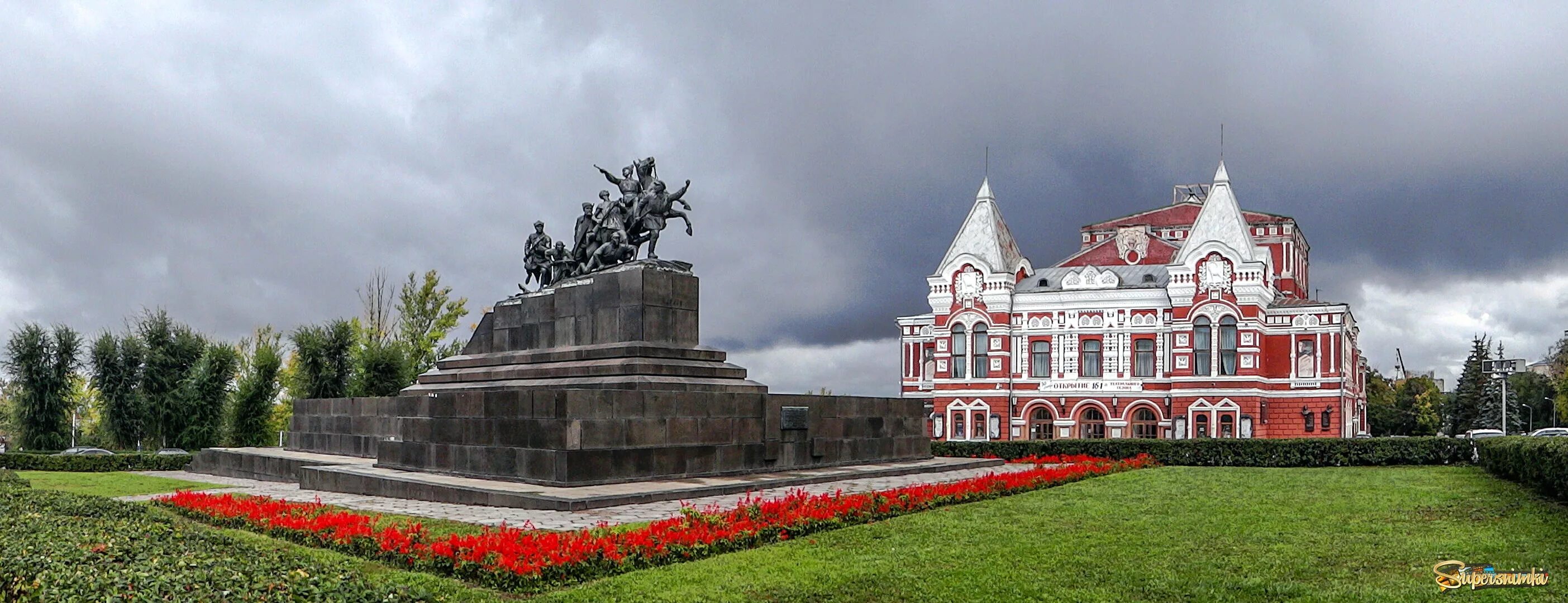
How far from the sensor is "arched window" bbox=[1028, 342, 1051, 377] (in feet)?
162

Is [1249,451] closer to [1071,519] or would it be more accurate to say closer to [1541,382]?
[1071,519]

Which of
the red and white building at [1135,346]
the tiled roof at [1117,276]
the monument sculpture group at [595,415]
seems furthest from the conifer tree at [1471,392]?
the monument sculpture group at [595,415]

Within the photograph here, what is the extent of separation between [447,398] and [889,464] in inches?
351

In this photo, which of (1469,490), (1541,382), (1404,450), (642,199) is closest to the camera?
(1469,490)

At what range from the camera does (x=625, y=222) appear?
2245 cm

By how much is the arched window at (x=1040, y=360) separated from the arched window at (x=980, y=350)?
1931 mm

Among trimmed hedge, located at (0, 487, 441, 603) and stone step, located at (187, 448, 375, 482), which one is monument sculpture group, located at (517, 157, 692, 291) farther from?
trimmed hedge, located at (0, 487, 441, 603)

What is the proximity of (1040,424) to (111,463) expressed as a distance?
35.2 metres

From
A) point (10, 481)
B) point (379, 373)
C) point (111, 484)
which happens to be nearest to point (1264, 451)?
point (379, 373)

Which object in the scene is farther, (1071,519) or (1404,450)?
(1404,450)

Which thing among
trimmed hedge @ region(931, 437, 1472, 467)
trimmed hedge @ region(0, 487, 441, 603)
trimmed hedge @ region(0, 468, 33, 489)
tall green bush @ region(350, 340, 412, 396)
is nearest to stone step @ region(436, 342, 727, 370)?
trimmed hedge @ region(0, 468, 33, 489)

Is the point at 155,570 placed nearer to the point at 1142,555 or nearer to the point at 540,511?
the point at 540,511

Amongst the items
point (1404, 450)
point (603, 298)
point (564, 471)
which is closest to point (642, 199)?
point (603, 298)

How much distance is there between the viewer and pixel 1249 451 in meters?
29.2
